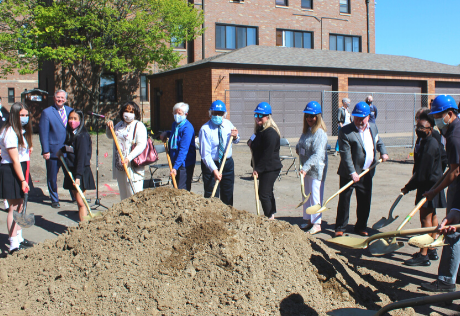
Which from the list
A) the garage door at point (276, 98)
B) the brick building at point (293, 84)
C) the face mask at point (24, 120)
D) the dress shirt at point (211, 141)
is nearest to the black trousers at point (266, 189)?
the dress shirt at point (211, 141)

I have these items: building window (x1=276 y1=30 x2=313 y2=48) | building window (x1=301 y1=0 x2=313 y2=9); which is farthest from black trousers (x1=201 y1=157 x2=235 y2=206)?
building window (x1=301 y1=0 x2=313 y2=9)

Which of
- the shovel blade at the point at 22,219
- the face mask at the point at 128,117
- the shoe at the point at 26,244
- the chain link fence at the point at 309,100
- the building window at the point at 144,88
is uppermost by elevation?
the building window at the point at 144,88

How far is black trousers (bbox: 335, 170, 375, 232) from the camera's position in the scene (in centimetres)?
619

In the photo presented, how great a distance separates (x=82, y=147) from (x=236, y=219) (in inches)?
123

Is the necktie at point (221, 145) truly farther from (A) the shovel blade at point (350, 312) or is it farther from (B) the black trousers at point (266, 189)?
(A) the shovel blade at point (350, 312)

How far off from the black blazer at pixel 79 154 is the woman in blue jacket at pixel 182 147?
1295mm

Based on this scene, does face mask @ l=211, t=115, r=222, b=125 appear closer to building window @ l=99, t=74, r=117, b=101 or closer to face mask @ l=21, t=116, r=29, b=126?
face mask @ l=21, t=116, r=29, b=126

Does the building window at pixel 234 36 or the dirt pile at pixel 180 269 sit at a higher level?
the building window at pixel 234 36

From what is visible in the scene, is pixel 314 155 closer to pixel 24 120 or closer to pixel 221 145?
pixel 221 145

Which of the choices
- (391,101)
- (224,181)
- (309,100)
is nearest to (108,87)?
(309,100)

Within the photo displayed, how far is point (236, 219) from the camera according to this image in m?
4.32

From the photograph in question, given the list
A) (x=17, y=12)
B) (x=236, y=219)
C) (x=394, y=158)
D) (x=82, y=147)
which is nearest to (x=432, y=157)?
(x=236, y=219)

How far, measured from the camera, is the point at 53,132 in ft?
24.3

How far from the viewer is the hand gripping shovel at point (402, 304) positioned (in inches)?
102
